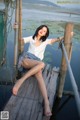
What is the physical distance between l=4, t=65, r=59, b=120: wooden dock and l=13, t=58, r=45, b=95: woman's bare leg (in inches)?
3.8

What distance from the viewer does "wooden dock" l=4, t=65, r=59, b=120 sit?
3342mm

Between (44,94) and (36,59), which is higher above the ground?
(36,59)

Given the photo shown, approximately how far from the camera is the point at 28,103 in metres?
3.64

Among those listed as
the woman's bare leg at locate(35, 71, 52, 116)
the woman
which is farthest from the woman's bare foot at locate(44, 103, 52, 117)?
the woman

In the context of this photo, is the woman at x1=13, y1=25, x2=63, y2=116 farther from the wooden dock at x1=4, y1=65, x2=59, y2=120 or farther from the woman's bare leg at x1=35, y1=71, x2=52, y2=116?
the wooden dock at x1=4, y1=65, x2=59, y2=120

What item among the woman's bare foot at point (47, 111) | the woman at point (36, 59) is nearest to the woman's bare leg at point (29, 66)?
the woman at point (36, 59)

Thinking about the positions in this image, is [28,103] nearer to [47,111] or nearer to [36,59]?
[47,111]

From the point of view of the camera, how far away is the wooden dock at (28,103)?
3.34m

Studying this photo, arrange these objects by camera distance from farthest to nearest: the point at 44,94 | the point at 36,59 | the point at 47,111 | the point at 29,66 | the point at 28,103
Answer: the point at 36,59
the point at 29,66
the point at 44,94
the point at 28,103
the point at 47,111

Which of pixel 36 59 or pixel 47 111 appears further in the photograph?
pixel 36 59

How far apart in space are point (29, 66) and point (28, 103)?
0.97 meters

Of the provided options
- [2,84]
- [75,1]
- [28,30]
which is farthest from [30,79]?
[75,1]

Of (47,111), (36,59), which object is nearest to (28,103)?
(47,111)

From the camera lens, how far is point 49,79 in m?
4.88
